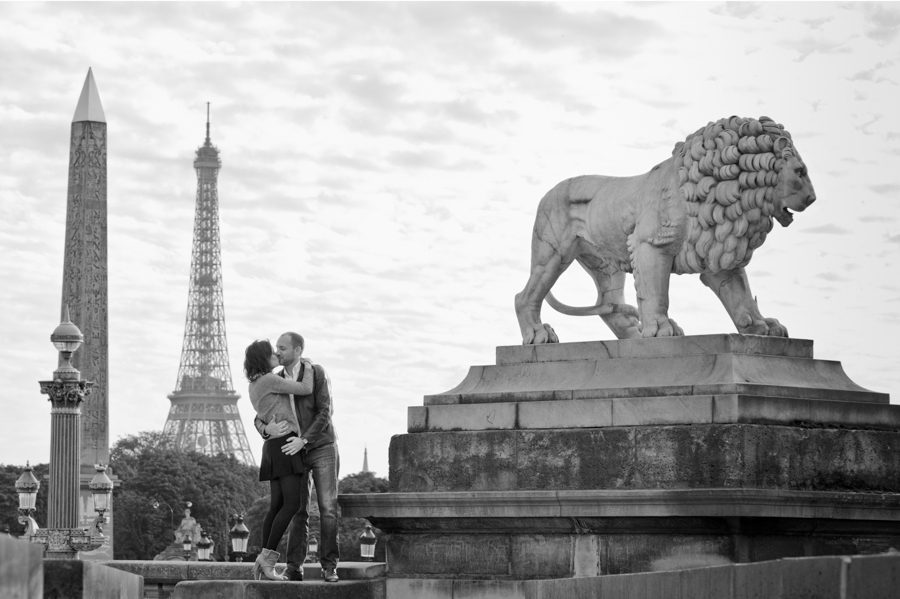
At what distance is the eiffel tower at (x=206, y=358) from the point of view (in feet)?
403

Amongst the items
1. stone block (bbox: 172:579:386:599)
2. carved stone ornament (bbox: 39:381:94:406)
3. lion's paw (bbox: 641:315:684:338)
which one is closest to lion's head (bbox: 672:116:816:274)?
lion's paw (bbox: 641:315:684:338)

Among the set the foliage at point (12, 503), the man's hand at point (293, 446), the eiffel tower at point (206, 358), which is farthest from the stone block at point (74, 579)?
the eiffel tower at point (206, 358)

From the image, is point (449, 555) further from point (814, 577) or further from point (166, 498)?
point (166, 498)

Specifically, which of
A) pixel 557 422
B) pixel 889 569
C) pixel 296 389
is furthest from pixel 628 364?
pixel 889 569

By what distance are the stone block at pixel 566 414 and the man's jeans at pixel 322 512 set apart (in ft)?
4.32

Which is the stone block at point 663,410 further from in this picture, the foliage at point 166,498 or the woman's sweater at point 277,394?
the foliage at point 166,498

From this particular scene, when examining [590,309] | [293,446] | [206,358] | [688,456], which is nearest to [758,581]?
[688,456]

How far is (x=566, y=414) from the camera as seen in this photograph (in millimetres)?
11453

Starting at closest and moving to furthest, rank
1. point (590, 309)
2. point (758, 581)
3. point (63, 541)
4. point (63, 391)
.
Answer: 1. point (758, 581)
2. point (590, 309)
3. point (63, 541)
4. point (63, 391)

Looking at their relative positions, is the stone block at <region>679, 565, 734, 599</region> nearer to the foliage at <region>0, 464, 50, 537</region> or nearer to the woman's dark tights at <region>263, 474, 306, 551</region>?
the woman's dark tights at <region>263, 474, 306, 551</region>

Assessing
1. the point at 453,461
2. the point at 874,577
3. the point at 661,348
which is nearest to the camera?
the point at 874,577

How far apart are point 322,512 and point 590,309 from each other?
9.23ft

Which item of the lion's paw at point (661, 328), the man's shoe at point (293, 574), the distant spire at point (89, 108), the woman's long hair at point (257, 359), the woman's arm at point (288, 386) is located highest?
the distant spire at point (89, 108)

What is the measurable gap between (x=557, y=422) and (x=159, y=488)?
272 feet
